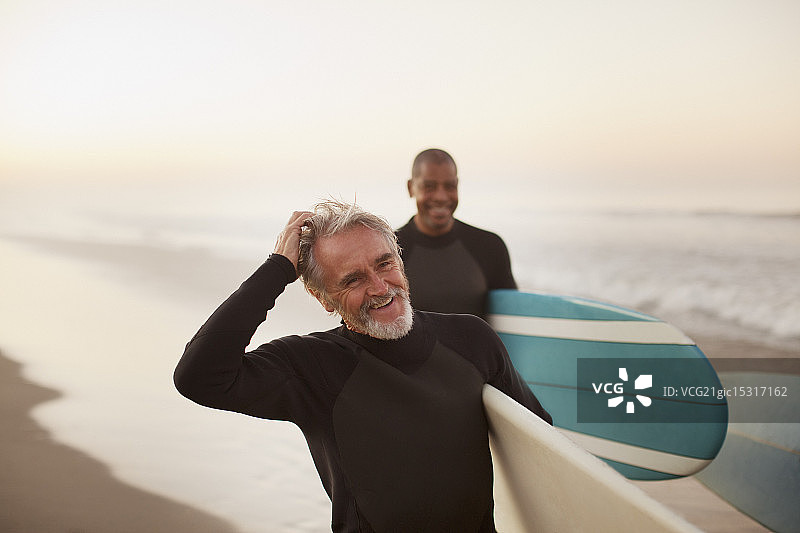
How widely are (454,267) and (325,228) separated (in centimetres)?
104

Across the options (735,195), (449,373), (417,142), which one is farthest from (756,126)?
(449,373)

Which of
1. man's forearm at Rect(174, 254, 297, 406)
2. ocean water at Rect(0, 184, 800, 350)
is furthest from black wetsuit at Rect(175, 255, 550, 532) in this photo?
ocean water at Rect(0, 184, 800, 350)

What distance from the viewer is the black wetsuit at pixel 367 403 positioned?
1021mm

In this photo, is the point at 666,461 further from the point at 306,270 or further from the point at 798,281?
the point at 798,281

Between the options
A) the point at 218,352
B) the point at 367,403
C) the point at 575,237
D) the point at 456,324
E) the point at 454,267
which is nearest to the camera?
the point at 218,352

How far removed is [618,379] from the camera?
7.06 feet

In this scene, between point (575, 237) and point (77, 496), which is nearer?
point (77, 496)

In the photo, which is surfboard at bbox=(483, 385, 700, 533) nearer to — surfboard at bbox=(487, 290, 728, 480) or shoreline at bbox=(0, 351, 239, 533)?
surfboard at bbox=(487, 290, 728, 480)

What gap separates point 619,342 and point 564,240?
5185mm

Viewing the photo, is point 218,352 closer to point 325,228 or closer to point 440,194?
point 325,228

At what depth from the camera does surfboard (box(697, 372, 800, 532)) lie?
2.08 m

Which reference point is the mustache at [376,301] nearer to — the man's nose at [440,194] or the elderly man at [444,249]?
the elderly man at [444,249]

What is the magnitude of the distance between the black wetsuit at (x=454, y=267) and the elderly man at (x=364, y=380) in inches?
33.7

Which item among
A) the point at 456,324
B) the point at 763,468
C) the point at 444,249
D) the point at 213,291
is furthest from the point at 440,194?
the point at 213,291
